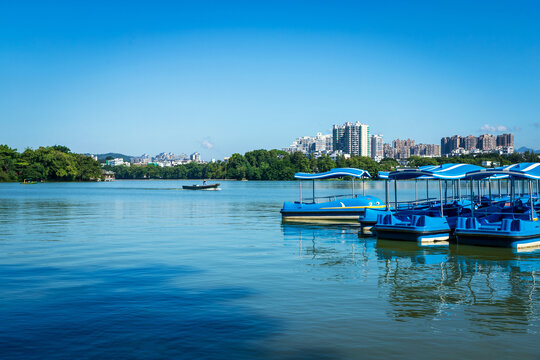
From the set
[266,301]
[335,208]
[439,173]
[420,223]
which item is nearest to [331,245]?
[420,223]

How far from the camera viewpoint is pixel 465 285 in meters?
14.8

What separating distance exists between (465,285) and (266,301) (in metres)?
5.78

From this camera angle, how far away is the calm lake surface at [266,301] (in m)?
9.65


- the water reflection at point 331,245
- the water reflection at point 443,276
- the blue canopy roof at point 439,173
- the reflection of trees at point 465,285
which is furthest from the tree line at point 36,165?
the reflection of trees at point 465,285

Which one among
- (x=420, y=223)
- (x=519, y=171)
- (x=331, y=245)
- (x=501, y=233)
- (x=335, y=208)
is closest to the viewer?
(x=501, y=233)

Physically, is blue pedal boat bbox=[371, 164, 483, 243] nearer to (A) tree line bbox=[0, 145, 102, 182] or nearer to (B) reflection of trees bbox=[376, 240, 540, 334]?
(B) reflection of trees bbox=[376, 240, 540, 334]

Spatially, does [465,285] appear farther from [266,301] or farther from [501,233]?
[501,233]

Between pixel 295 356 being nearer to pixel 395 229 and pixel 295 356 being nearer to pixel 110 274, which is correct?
pixel 110 274

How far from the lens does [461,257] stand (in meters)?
20.0

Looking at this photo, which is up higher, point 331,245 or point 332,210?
point 332,210

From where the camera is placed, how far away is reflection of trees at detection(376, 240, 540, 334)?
1162 cm

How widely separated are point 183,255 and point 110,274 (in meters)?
4.37

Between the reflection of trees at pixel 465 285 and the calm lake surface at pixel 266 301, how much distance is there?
0.04 meters

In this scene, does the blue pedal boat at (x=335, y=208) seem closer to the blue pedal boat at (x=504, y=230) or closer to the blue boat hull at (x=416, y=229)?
the blue boat hull at (x=416, y=229)
